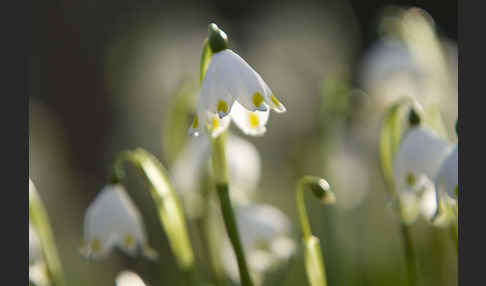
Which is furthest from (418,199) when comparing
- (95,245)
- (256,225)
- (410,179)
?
(95,245)

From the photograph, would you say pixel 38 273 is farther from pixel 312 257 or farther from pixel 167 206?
pixel 312 257

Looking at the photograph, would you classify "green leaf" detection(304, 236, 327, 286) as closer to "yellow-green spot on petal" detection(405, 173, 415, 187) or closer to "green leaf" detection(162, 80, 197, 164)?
"yellow-green spot on petal" detection(405, 173, 415, 187)

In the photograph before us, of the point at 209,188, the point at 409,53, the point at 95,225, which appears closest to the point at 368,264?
the point at 409,53

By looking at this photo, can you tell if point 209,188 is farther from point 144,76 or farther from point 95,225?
point 144,76

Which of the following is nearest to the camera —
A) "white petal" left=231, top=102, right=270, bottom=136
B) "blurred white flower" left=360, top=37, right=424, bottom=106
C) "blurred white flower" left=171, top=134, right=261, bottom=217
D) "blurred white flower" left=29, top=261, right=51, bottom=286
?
"white petal" left=231, top=102, right=270, bottom=136

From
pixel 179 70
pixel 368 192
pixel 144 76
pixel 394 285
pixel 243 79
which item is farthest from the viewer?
pixel 144 76

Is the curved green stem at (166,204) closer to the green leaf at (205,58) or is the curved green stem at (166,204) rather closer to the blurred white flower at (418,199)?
the green leaf at (205,58)

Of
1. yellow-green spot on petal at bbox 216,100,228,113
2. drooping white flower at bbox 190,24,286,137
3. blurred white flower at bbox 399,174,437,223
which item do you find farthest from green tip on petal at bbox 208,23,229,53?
blurred white flower at bbox 399,174,437,223
